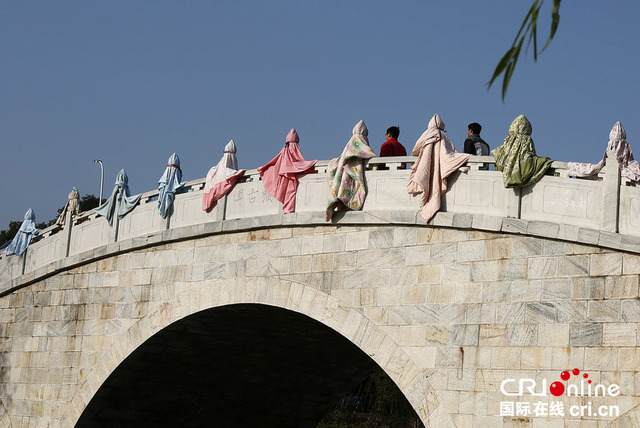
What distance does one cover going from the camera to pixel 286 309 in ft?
43.3

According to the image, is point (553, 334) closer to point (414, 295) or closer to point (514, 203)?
point (514, 203)

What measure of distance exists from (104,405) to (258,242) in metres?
4.43

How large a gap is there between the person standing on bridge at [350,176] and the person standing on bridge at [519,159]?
1944mm

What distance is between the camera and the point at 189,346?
15.4 metres

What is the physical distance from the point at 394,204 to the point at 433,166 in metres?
0.74

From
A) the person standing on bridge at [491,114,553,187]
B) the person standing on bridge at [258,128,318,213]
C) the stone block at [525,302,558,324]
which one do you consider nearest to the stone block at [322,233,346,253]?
the person standing on bridge at [258,128,318,213]

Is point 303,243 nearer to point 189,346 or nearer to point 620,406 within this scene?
point 189,346

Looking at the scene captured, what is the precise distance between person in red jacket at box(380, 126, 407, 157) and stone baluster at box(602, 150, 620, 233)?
338 centimetres

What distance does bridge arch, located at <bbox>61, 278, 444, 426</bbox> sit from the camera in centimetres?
1105

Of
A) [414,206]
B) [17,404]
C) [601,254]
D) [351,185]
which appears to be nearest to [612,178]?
[601,254]

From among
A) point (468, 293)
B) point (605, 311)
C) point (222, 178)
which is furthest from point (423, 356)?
point (222, 178)

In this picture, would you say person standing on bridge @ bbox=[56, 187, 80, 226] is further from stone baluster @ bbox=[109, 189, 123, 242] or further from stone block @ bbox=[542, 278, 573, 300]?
stone block @ bbox=[542, 278, 573, 300]

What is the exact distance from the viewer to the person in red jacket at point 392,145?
1273cm

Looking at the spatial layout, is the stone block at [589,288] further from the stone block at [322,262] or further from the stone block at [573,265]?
the stone block at [322,262]
